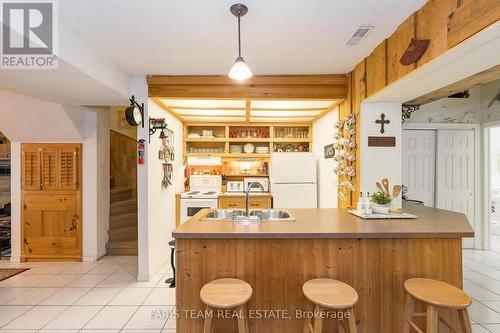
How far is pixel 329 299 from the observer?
1582mm

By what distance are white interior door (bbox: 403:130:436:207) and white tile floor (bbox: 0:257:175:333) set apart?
3958 mm

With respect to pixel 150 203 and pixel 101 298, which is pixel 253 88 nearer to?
pixel 150 203

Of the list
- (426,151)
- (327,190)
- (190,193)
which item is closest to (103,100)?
(190,193)

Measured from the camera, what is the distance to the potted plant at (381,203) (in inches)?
99.3

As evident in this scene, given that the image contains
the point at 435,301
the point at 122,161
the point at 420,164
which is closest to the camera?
the point at 435,301

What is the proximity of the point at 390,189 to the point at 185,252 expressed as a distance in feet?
7.73

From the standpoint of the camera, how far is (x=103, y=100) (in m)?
3.26

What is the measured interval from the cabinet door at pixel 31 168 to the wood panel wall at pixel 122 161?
4.75 feet

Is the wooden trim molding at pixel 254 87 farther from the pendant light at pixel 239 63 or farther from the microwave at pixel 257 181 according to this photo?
the microwave at pixel 257 181

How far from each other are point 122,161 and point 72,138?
5.92 ft

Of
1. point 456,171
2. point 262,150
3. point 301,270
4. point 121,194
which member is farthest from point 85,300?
point 456,171

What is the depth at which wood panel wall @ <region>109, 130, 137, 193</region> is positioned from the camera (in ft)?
18.0

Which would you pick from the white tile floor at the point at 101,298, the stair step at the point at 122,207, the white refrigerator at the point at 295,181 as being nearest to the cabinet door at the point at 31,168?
the stair step at the point at 122,207

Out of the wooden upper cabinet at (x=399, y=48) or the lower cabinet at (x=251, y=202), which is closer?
the wooden upper cabinet at (x=399, y=48)
